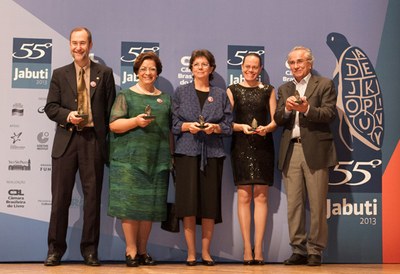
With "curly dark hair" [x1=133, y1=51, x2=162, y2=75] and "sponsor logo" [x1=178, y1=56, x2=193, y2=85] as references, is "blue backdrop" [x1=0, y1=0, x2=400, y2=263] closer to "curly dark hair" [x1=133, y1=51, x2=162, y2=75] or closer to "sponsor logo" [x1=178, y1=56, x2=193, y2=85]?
"sponsor logo" [x1=178, y1=56, x2=193, y2=85]

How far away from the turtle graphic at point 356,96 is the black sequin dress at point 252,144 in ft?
2.46

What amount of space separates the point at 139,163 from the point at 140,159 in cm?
3

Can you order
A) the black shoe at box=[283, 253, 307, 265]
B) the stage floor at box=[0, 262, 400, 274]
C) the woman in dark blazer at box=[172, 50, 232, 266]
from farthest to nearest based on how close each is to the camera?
the black shoe at box=[283, 253, 307, 265] → the woman in dark blazer at box=[172, 50, 232, 266] → the stage floor at box=[0, 262, 400, 274]

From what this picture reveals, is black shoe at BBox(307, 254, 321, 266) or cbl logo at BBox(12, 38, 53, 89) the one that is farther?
cbl logo at BBox(12, 38, 53, 89)

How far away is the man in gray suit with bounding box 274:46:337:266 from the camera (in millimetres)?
5062

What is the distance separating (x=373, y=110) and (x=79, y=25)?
283cm

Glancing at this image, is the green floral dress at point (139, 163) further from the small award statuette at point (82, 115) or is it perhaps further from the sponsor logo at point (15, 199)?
the sponsor logo at point (15, 199)

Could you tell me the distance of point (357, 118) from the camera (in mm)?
5520

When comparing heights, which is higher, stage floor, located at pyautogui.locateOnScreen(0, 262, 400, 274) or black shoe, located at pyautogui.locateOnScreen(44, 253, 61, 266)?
black shoe, located at pyautogui.locateOnScreen(44, 253, 61, 266)

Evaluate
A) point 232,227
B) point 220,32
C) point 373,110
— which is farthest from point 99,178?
point 373,110

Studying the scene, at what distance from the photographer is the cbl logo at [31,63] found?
5328 mm

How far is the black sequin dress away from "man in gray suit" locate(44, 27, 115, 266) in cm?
115

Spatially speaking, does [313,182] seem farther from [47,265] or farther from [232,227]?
[47,265]

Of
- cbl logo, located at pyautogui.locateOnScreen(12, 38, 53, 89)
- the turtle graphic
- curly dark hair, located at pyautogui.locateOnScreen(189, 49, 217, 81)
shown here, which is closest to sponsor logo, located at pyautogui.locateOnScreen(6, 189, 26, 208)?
cbl logo, located at pyautogui.locateOnScreen(12, 38, 53, 89)
